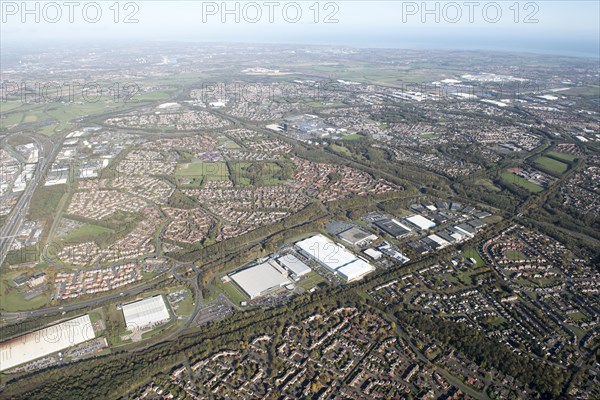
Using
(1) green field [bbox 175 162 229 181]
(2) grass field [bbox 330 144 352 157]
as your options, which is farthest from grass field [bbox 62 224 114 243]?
(2) grass field [bbox 330 144 352 157]

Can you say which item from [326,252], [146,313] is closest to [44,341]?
[146,313]

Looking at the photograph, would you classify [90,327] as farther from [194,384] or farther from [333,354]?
[333,354]

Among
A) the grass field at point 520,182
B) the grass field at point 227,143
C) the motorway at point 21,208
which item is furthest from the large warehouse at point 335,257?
the grass field at point 227,143

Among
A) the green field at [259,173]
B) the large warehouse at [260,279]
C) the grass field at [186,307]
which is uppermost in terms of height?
the green field at [259,173]

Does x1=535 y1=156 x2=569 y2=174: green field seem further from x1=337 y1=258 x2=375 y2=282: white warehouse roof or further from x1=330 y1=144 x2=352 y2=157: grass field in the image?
x1=337 y1=258 x2=375 y2=282: white warehouse roof

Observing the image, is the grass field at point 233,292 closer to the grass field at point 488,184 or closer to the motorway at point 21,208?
the motorway at point 21,208

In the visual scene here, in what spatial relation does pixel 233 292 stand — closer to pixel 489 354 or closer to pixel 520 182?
pixel 489 354
